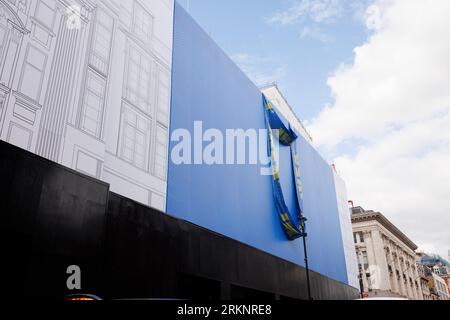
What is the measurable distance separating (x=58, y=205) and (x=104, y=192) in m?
1.66

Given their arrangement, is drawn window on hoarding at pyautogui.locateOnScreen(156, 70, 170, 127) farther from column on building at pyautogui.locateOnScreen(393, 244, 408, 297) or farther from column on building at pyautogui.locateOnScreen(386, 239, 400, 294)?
column on building at pyautogui.locateOnScreen(393, 244, 408, 297)

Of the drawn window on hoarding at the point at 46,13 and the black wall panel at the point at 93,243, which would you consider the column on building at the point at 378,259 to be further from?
the drawn window on hoarding at the point at 46,13

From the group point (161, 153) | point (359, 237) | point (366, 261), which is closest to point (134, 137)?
point (161, 153)

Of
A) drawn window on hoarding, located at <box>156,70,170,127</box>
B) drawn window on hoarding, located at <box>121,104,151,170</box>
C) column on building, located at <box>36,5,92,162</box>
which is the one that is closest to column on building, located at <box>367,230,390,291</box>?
drawn window on hoarding, located at <box>156,70,170,127</box>

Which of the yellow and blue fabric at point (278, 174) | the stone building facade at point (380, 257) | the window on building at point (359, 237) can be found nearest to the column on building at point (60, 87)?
the yellow and blue fabric at point (278, 174)

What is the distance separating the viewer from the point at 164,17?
17.1 meters

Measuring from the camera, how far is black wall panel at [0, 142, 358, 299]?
317 inches

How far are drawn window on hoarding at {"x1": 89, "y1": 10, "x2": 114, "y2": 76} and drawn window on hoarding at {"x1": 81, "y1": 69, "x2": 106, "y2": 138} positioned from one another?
0.42 metres

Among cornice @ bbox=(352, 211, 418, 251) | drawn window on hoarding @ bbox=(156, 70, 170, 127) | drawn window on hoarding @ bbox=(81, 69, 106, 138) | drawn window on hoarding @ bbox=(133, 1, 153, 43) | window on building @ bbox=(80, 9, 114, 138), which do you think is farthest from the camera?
cornice @ bbox=(352, 211, 418, 251)

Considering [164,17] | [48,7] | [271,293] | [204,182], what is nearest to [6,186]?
[48,7]

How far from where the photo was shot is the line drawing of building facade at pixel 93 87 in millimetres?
10078

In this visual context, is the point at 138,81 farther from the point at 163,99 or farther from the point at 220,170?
the point at 220,170

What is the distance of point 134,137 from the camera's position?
13.8 m
